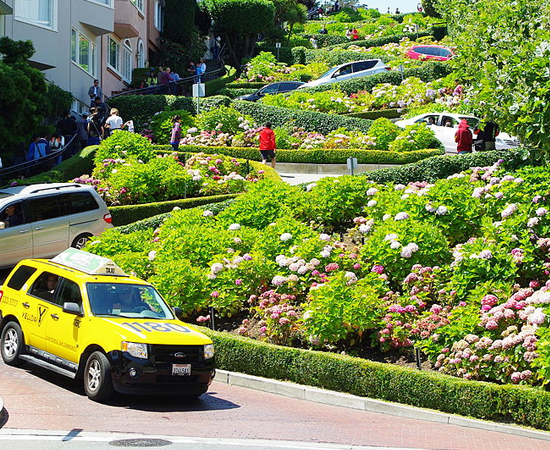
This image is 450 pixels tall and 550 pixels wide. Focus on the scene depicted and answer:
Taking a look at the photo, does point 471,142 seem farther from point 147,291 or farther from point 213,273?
point 147,291

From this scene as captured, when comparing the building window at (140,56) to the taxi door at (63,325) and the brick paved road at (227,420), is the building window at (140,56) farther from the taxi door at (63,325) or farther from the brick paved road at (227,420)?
the brick paved road at (227,420)

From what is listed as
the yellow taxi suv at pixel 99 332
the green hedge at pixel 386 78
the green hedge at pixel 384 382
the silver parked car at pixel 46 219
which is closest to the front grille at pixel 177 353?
the yellow taxi suv at pixel 99 332

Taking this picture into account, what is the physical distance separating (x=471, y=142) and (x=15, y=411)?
58.0 ft

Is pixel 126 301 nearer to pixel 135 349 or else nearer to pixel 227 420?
pixel 135 349

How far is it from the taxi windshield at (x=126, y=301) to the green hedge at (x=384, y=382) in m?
1.52

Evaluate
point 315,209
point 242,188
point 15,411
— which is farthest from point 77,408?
point 242,188

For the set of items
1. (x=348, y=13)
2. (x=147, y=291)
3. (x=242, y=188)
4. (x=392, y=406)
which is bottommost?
(x=392, y=406)

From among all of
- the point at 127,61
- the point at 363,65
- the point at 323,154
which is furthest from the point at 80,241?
the point at 363,65

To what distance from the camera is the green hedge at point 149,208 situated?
22406mm

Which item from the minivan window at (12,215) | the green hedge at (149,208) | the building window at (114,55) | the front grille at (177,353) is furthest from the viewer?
the building window at (114,55)

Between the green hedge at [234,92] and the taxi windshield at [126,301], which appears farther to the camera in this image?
the green hedge at [234,92]

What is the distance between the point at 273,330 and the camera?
47.5 ft

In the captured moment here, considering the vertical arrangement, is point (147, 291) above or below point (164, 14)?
below

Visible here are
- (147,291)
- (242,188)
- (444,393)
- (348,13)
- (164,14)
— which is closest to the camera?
(444,393)
